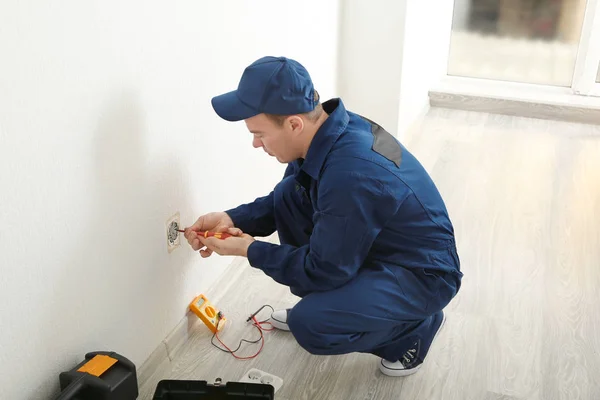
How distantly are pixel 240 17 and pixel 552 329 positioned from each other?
3.99 ft

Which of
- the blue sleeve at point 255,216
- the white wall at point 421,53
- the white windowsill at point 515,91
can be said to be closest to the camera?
the blue sleeve at point 255,216

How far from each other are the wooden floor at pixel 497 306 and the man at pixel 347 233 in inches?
4.7

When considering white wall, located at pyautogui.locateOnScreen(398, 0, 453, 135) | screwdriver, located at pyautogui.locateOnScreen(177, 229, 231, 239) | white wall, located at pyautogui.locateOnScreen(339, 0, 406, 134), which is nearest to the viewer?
screwdriver, located at pyautogui.locateOnScreen(177, 229, 231, 239)

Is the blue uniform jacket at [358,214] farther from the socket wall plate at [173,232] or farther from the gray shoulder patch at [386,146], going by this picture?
the socket wall plate at [173,232]

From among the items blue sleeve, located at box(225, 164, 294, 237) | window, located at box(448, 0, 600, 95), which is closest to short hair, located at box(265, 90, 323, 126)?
blue sleeve, located at box(225, 164, 294, 237)

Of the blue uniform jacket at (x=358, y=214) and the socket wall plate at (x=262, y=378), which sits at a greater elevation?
the blue uniform jacket at (x=358, y=214)

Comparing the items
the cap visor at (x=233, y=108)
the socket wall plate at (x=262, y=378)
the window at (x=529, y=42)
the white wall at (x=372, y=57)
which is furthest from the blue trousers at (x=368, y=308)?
the window at (x=529, y=42)

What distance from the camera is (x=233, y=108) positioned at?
1558 millimetres

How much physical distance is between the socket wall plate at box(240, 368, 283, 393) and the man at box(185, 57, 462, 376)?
148mm

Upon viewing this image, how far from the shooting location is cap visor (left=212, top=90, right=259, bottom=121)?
5.08 ft

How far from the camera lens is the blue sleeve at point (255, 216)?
1.87 m

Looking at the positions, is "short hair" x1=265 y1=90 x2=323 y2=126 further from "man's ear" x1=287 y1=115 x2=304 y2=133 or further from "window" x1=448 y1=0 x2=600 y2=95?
"window" x1=448 y1=0 x2=600 y2=95

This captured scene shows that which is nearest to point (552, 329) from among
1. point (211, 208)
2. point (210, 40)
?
point (211, 208)

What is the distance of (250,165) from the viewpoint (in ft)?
7.42
